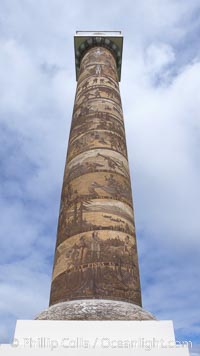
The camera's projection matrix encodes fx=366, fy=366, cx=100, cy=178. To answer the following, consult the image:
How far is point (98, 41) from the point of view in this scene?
973 cm

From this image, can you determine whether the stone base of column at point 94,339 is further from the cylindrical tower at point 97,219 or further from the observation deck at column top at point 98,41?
the observation deck at column top at point 98,41

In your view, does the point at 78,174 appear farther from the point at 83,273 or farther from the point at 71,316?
the point at 71,316

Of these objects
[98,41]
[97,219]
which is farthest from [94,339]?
[98,41]

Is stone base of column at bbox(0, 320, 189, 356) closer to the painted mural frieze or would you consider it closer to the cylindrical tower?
the cylindrical tower

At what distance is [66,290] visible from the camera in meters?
4.96

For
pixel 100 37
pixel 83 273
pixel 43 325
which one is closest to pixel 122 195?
pixel 83 273

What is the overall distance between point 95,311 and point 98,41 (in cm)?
746

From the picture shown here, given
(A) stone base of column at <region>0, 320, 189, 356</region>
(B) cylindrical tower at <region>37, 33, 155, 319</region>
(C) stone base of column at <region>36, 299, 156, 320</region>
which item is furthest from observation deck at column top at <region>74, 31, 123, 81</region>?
(A) stone base of column at <region>0, 320, 189, 356</region>

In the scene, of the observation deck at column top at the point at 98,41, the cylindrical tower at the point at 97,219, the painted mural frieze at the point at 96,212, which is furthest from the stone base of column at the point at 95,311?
the observation deck at column top at the point at 98,41

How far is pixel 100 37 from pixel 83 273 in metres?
6.95

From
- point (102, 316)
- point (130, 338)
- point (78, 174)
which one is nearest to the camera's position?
point (130, 338)

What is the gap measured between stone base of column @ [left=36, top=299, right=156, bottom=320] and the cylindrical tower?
0.04ft

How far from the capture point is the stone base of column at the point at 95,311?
4.40 m

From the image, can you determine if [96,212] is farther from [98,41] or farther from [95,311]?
[98,41]
